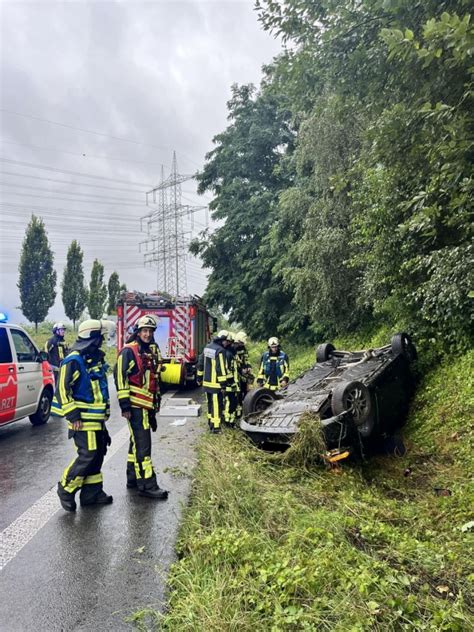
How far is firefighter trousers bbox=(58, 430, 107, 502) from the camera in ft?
14.0

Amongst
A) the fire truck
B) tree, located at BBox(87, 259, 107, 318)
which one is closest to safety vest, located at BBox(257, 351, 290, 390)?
the fire truck

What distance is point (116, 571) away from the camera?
3.18 meters

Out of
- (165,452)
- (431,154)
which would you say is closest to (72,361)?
(165,452)

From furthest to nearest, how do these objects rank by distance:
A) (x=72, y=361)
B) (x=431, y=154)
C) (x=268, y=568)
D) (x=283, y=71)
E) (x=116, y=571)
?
(x=283, y=71) < (x=431, y=154) < (x=72, y=361) < (x=116, y=571) < (x=268, y=568)

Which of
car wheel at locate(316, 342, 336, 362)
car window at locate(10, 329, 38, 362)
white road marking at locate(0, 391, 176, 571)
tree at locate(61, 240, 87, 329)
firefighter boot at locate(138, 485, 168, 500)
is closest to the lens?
white road marking at locate(0, 391, 176, 571)

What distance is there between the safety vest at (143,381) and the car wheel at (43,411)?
13.8 ft

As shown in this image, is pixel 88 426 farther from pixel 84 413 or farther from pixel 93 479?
pixel 93 479

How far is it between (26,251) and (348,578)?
102 ft

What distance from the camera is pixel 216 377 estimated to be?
678cm

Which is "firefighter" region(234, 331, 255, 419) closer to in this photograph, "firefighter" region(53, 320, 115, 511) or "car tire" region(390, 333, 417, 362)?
"car tire" region(390, 333, 417, 362)

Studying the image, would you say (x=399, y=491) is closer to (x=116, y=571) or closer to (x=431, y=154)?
(x=116, y=571)

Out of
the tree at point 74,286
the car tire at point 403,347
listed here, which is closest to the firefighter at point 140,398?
the car tire at point 403,347

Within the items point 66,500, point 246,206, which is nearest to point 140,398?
point 66,500

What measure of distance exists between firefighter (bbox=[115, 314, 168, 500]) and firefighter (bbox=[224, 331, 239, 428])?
78.1 inches
